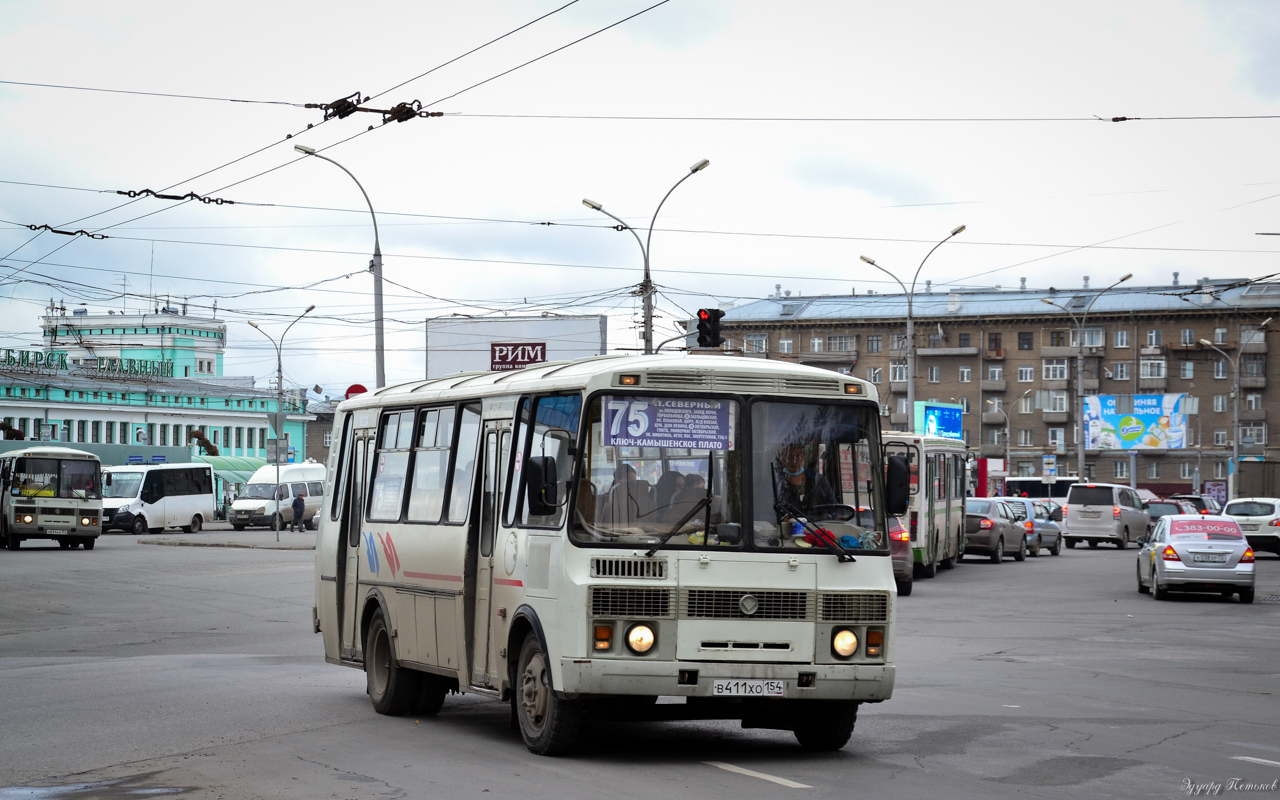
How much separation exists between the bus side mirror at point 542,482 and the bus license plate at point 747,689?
60.6 inches

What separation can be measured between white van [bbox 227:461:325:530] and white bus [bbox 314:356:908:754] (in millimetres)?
56411

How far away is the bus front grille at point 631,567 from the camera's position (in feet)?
30.6

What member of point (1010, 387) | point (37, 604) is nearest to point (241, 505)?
point (37, 604)

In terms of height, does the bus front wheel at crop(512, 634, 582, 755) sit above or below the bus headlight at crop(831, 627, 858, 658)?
below

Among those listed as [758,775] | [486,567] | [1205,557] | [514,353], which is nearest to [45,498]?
[514,353]

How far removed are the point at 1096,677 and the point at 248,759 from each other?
9223 mm

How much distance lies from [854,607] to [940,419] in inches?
2078

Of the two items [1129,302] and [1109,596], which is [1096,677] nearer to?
[1109,596]

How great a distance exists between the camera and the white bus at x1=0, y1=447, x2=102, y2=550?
43.1m

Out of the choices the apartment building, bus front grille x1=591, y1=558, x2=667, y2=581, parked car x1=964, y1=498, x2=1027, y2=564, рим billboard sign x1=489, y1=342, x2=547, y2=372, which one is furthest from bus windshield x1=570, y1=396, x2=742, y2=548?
the apartment building

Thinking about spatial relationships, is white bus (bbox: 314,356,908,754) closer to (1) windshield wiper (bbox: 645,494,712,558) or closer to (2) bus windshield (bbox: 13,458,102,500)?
(1) windshield wiper (bbox: 645,494,712,558)

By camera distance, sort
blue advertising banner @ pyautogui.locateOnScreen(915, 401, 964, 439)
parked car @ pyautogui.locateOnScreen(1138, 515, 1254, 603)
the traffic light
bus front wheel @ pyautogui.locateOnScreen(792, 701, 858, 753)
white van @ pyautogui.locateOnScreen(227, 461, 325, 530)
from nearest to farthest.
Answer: bus front wheel @ pyautogui.locateOnScreen(792, 701, 858, 753) → parked car @ pyautogui.locateOnScreen(1138, 515, 1254, 603) → the traffic light → blue advertising banner @ pyautogui.locateOnScreen(915, 401, 964, 439) → white van @ pyautogui.locateOnScreen(227, 461, 325, 530)

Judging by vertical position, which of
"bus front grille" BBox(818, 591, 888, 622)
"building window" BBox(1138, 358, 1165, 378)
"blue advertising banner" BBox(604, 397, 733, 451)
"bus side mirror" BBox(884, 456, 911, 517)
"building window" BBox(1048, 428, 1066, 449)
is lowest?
"bus front grille" BBox(818, 591, 888, 622)

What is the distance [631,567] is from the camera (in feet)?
30.7
